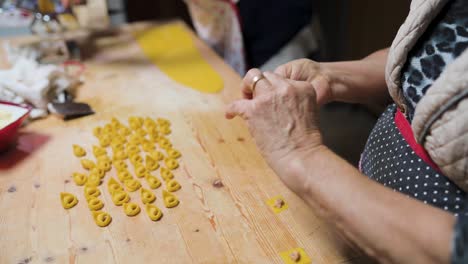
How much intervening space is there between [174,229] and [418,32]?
0.55 m

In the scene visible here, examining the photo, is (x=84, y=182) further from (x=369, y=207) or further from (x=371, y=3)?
(x=371, y=3)

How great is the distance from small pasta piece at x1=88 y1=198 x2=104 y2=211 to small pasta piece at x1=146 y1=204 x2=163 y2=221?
0.31 feet

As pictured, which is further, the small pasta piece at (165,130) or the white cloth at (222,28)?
the white cloth at (222,28)

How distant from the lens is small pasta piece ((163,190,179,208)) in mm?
795

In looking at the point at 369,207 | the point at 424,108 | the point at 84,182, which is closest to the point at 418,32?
the point at 424,108

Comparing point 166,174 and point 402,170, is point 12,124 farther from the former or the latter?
point 402,170

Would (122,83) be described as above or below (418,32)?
below

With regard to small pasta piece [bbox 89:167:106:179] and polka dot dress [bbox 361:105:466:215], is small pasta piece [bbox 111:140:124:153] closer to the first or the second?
small pasta piece [bbox 89:167:106:179]

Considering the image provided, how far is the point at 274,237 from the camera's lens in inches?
28.4

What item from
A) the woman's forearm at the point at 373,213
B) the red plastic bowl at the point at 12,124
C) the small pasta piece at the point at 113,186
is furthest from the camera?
the red plastic bowl at the point at 12,124

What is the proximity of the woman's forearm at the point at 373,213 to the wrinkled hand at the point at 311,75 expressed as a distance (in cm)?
28

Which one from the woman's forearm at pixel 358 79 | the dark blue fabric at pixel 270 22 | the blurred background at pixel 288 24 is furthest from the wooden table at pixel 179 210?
the dark blue fabric at pixel 270 22

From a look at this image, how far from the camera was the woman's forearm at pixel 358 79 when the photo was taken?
889 mm

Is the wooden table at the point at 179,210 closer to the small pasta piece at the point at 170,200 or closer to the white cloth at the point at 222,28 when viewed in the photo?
the small pasta piece at the point at 170,200
